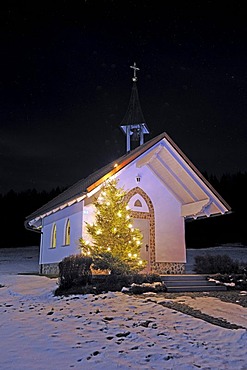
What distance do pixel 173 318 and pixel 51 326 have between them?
7.39ft

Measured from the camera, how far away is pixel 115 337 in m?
5.71

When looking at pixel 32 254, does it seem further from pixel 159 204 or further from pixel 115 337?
pixel 115 337

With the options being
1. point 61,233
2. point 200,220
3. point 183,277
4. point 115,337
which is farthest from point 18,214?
point 115,337

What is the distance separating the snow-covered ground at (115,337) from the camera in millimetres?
4625

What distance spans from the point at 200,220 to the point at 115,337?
33561 mm

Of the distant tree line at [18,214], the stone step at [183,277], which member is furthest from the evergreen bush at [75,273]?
the distant tree line at [18,214]

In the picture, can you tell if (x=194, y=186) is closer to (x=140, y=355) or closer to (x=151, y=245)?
(x=151, y=245)

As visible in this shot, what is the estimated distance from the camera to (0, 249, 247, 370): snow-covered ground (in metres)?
4.62

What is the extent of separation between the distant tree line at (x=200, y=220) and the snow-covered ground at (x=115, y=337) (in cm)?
2807

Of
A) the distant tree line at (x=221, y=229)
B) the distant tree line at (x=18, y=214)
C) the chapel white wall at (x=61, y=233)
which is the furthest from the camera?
the distant tree line at (x=18, y=214)

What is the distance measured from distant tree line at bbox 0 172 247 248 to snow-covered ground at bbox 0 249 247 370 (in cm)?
2807

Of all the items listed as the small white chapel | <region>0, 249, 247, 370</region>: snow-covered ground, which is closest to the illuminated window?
the small white chapel

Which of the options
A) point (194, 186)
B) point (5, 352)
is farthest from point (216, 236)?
point (5, 352)

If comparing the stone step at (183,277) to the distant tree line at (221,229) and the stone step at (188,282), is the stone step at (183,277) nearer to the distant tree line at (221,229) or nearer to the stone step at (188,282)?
the stone step at (188,282)
